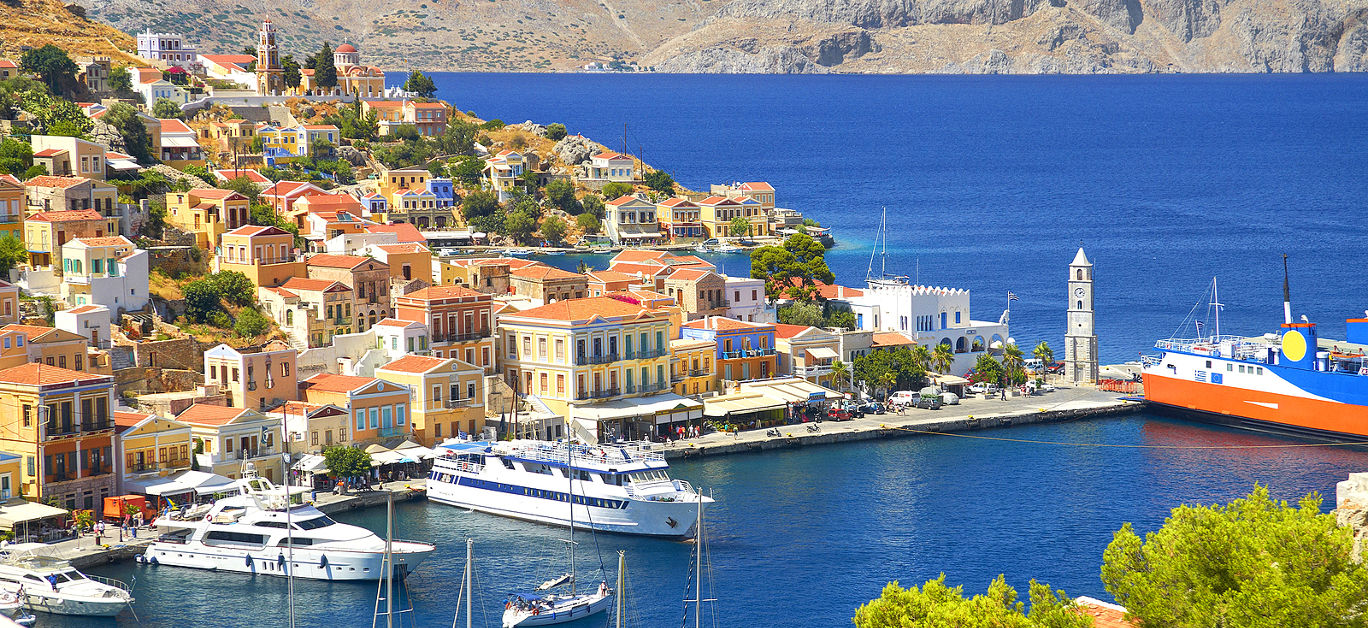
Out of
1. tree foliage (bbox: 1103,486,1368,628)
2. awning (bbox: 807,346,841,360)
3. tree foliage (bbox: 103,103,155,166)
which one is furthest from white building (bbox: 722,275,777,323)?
tree foliage (bbox: 1103,486,1368,628)

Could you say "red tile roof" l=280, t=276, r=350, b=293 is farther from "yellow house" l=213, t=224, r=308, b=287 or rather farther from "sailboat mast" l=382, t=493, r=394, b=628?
"sailboat mast" l=382, t=493, r=394, b=628

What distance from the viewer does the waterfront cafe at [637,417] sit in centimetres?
6238

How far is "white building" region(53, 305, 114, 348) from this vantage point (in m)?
60.7

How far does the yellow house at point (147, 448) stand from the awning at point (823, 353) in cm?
2676

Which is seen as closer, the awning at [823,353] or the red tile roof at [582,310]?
the red tile roof at [582,310]

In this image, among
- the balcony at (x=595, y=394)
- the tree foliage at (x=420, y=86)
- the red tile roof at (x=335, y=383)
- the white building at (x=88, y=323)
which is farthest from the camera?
the tree foliage at (x=420, y=86)

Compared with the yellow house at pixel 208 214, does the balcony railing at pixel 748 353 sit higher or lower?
lower

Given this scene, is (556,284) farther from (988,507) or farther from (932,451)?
(988,507)

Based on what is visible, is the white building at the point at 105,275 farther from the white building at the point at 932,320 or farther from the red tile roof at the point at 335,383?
the white building at the point at 932,320

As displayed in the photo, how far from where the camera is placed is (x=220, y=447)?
5441 cm

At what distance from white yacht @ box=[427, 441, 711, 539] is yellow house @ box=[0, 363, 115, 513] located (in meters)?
10.1

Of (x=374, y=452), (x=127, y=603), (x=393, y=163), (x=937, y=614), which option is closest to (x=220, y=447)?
(x=374, y=452)

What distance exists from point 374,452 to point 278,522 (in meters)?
10.0

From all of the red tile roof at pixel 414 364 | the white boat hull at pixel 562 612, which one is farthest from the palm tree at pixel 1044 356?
the white boat hull at pixel 562 612
